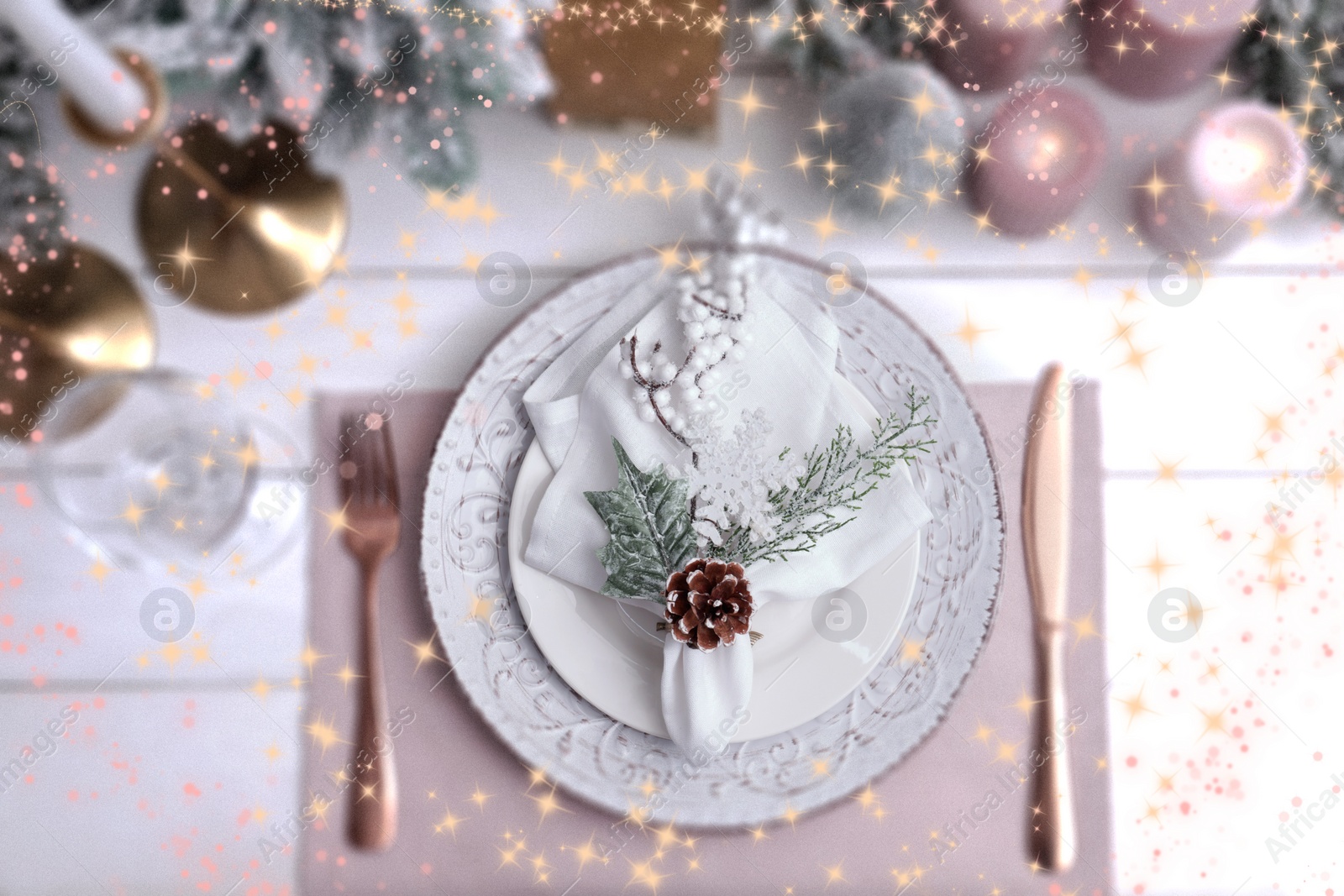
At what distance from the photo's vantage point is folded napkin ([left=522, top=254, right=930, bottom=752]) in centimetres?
51

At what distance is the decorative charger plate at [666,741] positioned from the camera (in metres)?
0.54

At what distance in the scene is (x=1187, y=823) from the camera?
0.58 m

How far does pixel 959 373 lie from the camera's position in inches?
23.5

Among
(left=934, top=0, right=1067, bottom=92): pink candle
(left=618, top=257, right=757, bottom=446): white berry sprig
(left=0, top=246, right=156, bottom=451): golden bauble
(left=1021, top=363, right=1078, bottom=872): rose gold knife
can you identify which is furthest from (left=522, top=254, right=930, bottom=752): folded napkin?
(left=0, top=246, right=156, bottom=451): golden bauble

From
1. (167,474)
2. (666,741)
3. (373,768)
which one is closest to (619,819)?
(666,741)

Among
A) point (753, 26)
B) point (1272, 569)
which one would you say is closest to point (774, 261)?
point (753, 26)

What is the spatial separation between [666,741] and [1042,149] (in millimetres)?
471

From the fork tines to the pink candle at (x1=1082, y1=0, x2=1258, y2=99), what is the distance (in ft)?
1.95

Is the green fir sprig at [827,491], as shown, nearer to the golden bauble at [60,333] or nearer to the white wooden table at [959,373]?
the white wooden table at [959,373]

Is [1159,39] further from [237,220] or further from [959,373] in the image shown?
[237,220]

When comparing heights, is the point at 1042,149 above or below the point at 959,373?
above

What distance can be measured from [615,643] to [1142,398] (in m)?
0.43

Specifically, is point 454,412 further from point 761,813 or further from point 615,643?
point 761,813

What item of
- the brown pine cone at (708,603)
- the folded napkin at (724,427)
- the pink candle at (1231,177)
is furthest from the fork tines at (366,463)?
the pink candle at (1231,177)
